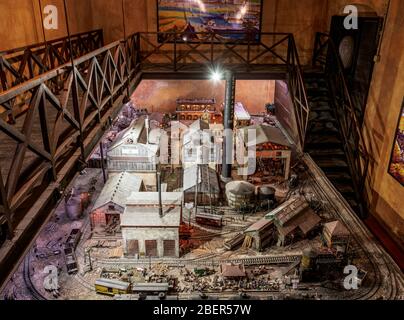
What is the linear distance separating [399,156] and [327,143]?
2663 millimetres

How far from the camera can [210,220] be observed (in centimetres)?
991

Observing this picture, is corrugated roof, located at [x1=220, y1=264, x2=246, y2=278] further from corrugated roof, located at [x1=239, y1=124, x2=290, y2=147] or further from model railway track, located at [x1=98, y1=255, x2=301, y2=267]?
corrugated roof, located at [x1=239, y1=124, x2=290, y2=147]

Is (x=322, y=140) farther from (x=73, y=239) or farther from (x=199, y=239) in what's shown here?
(x=73, y=239)

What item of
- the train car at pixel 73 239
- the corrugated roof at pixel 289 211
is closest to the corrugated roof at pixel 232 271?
the corrugated roof at pixel 289 211

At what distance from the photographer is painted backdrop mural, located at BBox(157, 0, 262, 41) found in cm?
1414

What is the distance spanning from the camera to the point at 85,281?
26.3ft

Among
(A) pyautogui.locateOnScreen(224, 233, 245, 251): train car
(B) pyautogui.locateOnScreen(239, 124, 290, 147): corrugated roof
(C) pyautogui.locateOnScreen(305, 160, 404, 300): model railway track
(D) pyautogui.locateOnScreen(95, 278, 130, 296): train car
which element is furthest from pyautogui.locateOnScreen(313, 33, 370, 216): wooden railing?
(D) pyautogui.locateOnScreen(95, 278, 130, 296): train car

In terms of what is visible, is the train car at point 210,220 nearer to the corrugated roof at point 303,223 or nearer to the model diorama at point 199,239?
the model diorama at point 199,239

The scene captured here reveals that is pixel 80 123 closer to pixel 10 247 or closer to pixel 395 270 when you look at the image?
pixel 10 247

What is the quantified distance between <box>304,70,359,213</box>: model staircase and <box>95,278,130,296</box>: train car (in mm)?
6901

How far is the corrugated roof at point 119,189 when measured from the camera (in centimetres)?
995

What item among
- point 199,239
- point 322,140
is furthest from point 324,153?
point 199,239

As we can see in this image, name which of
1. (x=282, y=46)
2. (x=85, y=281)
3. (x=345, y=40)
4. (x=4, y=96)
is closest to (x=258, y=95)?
(x=282, y=46)
